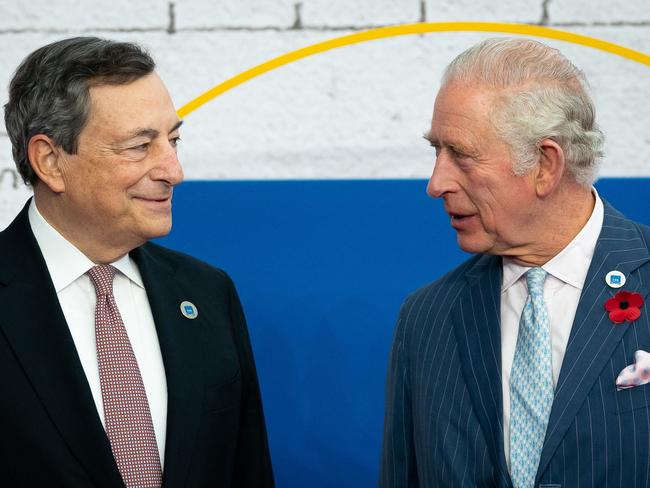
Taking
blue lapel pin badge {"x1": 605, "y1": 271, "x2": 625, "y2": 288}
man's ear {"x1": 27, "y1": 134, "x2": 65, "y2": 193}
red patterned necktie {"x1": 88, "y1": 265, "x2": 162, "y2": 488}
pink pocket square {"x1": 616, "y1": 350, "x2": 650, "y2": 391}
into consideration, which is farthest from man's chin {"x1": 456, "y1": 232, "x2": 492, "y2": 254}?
man's ear {"x1": 27, "y1": 134, "x2": 65, "y2": 193}

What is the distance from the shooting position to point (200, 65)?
8.45ft

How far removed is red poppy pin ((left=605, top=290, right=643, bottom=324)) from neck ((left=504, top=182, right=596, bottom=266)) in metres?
0.15

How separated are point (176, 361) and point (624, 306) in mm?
794

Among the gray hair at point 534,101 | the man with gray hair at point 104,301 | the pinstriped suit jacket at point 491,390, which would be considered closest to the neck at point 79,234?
the man with gray hair at point 104,301

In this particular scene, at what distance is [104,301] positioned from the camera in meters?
1.95

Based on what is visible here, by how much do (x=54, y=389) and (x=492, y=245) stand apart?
80 cm

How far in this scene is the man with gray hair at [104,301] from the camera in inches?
72.2

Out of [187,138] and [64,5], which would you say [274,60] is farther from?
[64,5]

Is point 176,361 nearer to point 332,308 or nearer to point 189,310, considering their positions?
point 189,310

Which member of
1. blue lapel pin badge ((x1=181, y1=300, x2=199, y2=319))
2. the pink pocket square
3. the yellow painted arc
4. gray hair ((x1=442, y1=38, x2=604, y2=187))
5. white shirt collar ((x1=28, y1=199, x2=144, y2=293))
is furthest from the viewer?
the yellow painted arc

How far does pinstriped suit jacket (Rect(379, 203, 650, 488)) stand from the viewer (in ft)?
5.64

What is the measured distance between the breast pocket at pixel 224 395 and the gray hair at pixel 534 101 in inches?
26.4

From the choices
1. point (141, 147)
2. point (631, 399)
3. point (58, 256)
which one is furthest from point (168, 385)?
point (631, 399)

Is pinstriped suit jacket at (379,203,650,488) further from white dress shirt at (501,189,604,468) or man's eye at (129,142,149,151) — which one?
man's eye at (129,142,149,151)
